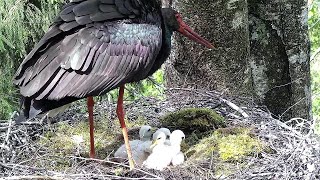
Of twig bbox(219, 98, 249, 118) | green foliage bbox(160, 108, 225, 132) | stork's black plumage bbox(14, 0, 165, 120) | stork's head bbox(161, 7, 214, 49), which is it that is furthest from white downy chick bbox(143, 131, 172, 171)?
stork's head bbox(161, 7, 214, 49)

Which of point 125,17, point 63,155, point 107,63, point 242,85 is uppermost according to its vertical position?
point 125,17

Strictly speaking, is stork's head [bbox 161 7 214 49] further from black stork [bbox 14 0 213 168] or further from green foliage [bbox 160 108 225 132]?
green foliage [bbox 160 108 225 132]

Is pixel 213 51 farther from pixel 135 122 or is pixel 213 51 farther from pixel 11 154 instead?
pixel 11 154

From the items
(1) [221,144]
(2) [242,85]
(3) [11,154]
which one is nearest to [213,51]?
(2) [242,85]

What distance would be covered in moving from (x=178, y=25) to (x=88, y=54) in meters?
0.99

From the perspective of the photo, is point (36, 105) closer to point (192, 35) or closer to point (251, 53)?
point (192, 35)

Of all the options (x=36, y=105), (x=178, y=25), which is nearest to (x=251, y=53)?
(x=178, y=25)

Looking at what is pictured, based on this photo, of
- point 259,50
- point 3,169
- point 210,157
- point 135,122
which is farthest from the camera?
point 259,50

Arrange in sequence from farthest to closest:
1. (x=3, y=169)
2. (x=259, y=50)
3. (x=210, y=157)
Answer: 1. (x=259, y=50)
2. (x=210, y=157)
3. (x=3, y=169)

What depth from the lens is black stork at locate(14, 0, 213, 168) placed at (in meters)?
3.86

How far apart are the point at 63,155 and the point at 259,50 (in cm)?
205

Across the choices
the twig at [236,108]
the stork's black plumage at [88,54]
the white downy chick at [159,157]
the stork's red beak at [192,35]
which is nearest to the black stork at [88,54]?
the stork's black plumage at [88,54]

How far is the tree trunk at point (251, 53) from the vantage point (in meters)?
5.09

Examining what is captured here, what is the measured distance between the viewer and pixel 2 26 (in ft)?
17.2
